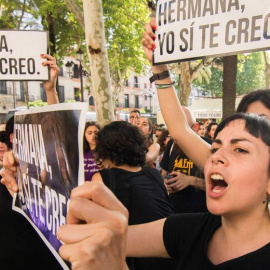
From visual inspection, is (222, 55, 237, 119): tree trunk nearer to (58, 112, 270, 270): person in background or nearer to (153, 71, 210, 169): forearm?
(153, 71, 210, 169): forearm

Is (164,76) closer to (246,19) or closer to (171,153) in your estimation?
(246,19)

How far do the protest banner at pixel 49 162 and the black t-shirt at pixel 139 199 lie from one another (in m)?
0.55

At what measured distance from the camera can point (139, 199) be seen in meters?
2.04

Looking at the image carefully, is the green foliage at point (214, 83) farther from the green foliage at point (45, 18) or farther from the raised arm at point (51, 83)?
the raised arm at point (51, 83)

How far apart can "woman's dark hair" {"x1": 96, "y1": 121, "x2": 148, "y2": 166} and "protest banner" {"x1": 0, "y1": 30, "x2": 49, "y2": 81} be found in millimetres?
805

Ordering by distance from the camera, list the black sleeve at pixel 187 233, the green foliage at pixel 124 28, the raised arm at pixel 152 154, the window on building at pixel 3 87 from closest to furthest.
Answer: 1. the black sleeve at pixel 187 233
2. the raised arm at pixel 152 154
3. the green foliage at pixel 124 28
4. the window on building at pixel 3 87

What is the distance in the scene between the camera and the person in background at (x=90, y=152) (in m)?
3.82

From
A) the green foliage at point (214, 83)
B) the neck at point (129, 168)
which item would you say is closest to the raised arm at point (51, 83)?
the neck at point (129, 168)

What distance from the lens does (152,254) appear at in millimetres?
1457

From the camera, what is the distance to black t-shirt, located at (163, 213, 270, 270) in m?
1.15

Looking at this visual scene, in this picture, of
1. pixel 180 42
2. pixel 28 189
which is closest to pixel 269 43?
pixel 180 42

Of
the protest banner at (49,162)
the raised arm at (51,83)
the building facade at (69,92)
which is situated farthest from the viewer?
the building facade at (69,92)

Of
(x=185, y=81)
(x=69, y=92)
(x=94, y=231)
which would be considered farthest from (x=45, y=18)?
(x=69, y=92)

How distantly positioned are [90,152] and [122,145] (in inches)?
77.1
